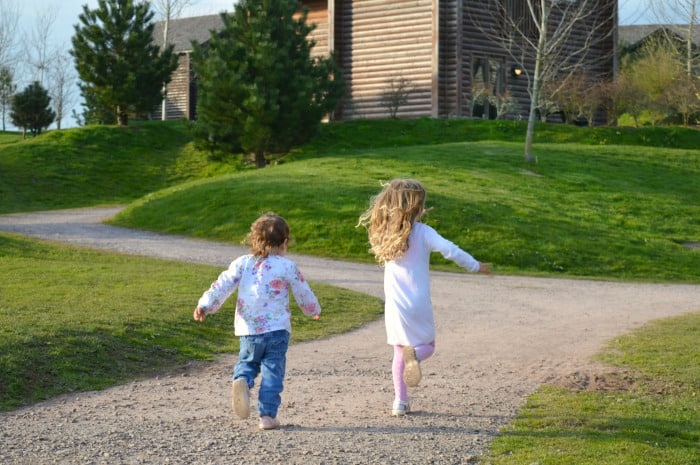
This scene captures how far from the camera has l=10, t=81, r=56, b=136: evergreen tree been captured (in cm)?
4547

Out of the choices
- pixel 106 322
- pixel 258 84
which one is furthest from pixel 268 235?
pixel 258 84

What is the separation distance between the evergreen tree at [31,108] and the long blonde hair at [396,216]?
41.0 metres

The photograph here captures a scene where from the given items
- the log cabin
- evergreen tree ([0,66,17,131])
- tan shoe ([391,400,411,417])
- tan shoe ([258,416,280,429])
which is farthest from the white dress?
evergreen tree ([0,66,17,131])

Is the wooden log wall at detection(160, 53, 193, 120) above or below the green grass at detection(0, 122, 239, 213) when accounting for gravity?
above

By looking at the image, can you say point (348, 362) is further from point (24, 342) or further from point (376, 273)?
point (376, 273)

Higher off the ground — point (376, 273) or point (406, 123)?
point (406, 123)

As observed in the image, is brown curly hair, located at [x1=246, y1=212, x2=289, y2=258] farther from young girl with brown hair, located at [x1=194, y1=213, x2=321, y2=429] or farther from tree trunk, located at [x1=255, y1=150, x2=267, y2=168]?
tree trunk, located at [x1=255, y1=150, x2=267, y2=168]

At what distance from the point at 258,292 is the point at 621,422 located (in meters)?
2.68

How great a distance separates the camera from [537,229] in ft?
72.0

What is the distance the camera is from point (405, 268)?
7387mm

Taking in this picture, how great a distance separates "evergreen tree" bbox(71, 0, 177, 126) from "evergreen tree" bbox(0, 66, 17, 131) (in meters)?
13.1

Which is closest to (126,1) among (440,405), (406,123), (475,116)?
(406,123)

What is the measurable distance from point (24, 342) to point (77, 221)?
17.0 metres

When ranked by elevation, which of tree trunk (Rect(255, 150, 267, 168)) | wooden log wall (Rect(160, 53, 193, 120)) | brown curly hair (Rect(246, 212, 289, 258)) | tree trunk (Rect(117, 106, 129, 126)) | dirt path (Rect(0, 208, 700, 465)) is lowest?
dirt path (Rect(0, 208, 700, 465))
